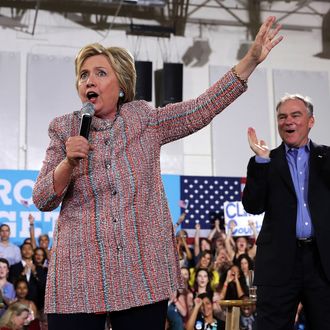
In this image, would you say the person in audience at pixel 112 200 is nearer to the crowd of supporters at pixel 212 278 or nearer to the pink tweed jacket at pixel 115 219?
the pink tweed jacket at pixel 115 219

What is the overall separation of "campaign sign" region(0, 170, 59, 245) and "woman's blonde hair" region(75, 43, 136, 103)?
745 cm

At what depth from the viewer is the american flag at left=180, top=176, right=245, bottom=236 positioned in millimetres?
10109

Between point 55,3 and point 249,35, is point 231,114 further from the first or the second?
point 55,3

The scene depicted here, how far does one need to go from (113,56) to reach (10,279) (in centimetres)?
696

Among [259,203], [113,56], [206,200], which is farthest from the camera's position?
[206,200]

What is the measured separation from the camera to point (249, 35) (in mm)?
12086

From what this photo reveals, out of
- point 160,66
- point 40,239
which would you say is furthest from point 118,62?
point 160,66

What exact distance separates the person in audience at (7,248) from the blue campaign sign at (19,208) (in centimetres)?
21

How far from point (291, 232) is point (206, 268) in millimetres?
5814

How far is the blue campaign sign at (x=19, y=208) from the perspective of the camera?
9078mm

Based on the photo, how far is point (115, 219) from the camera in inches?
60.4

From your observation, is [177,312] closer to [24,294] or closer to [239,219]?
[24,294]

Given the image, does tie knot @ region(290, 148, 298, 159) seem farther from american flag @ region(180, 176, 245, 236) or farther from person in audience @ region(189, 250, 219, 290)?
american flag @ region(180, 176, 245, 236)

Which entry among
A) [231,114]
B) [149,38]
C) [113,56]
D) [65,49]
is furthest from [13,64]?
[113,56]
